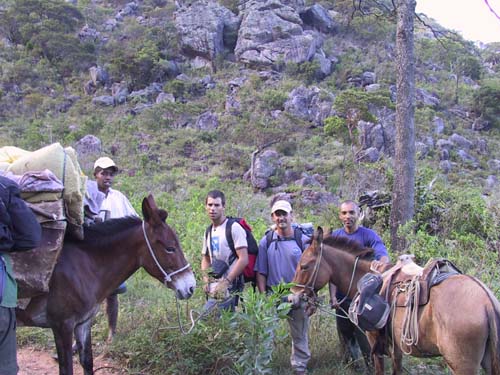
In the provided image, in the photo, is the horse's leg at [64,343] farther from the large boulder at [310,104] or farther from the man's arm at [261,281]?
the large boulder at [310,104]

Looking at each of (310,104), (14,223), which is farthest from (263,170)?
(14,223)

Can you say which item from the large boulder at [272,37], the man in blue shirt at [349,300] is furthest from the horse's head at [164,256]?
the large boulder at [272,37]

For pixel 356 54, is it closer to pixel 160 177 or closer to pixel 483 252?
pixel 160 177

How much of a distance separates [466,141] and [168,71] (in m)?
28.2

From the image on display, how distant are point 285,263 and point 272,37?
48.0m

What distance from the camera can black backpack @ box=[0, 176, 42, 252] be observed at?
255cm

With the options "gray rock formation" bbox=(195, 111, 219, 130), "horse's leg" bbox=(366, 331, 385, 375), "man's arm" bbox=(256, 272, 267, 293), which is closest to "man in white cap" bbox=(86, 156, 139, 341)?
"man's arm" bbox=(256, 272, 267, 293)

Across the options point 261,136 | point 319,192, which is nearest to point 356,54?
point 261,136

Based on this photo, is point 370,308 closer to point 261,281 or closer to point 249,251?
point 261,281

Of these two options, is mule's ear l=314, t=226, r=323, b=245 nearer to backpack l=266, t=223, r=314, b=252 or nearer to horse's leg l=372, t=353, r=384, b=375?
backpack l=266, t=223, r=314, b=252

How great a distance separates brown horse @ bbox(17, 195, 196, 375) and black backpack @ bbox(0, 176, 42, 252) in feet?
2.71

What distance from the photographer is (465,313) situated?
10.2 ft

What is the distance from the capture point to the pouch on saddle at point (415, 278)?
3.48 m

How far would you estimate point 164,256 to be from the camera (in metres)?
3.67
